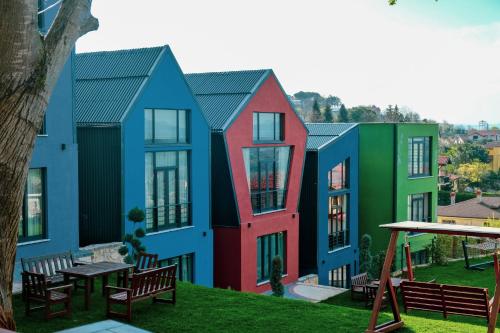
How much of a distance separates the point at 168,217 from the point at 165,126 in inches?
108

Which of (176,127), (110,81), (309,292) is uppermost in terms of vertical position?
(110,81)

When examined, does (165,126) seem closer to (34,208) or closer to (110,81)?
(110,81)

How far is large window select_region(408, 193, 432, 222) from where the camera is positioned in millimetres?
34281

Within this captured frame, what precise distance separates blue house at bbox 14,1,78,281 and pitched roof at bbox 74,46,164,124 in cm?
192

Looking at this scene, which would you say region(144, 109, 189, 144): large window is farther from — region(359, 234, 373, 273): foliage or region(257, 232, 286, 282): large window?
region(359, 234, 373, 273): foliage

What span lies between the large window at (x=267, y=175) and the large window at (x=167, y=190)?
2.98m

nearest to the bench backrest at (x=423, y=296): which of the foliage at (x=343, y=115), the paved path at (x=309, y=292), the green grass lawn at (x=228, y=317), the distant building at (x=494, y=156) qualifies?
the green grass lawn at (x=228, y=317)

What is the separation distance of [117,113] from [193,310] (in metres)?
7.88

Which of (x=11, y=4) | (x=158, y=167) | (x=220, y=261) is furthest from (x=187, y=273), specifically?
(x=11, y=4)

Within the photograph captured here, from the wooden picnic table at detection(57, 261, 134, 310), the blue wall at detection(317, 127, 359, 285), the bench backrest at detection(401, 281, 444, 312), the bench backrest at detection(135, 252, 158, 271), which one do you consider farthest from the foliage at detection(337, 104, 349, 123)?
the bench backrest at detection(401, 281, 444, 312)

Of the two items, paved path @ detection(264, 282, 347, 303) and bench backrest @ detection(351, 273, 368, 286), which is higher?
bench backrest @ detection(351, 273, 368, 286)

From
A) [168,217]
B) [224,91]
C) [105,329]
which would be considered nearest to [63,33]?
[105,329]

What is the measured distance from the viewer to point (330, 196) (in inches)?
1136

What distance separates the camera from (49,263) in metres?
14.0
